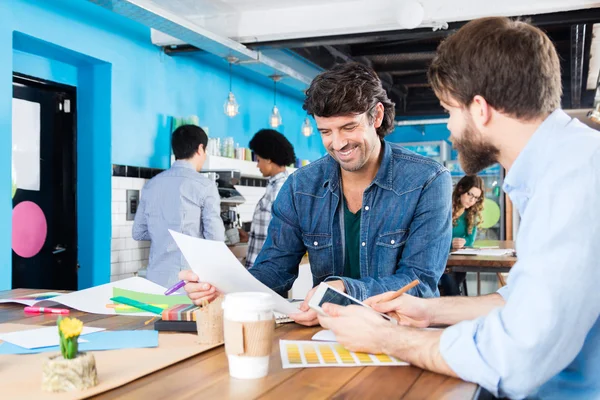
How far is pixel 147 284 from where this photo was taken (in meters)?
2.42

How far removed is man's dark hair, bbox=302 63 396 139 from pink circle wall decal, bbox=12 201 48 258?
3115mm

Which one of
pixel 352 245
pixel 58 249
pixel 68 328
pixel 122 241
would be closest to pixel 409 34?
pixel 122 241

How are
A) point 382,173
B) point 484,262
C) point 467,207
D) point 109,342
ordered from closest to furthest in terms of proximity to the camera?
point 109,342
point 382,173
point 484,262
point 467,207

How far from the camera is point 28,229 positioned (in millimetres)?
4719

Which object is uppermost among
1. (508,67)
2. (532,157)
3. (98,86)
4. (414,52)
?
Answer: (414,52)

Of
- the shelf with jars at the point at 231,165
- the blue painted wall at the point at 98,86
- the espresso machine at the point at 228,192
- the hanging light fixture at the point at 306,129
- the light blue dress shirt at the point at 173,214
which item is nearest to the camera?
the blue painted wall at the point at 98,86

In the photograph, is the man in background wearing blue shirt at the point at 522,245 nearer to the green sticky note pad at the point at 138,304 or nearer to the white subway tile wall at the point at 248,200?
the green sticky note pad at the point at 138,304

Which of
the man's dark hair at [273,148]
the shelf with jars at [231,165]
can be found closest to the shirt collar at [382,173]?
the man's dark hair at [273,148]

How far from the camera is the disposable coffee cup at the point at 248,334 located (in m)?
1.27

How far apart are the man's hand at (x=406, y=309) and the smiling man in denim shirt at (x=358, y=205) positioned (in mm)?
358

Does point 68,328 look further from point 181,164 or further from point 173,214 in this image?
point 181,164

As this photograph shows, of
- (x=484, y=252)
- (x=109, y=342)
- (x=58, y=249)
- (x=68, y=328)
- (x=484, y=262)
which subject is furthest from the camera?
(x=484, y=252)

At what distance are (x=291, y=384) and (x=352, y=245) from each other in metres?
1.16

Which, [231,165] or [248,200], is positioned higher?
[231,165]
